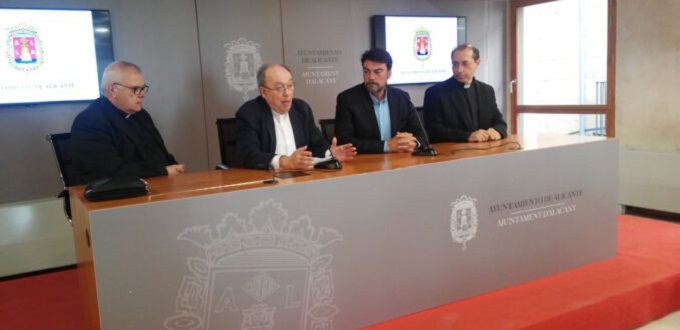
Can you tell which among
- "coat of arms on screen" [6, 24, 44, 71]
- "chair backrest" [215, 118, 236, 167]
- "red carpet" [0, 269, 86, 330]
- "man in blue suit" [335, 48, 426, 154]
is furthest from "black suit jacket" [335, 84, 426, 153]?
"coat of arms on screen" [6, 24, 44, 71]

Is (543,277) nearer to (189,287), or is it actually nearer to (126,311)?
(189,287)

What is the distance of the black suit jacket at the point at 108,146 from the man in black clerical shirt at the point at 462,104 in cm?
159

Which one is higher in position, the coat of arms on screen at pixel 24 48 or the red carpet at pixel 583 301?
the coat of arms on screen at pixel 24 48

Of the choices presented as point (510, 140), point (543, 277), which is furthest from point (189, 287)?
point (510, 140)

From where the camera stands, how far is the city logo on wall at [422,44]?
211 inches

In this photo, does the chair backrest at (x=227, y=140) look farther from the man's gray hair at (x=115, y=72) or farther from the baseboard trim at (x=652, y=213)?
the baseboard trim at (x=652, y=213)

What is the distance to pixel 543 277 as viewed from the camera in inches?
102

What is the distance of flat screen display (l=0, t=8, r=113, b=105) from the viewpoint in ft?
11.8

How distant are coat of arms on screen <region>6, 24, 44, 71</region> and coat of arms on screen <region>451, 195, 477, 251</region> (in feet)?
9.90

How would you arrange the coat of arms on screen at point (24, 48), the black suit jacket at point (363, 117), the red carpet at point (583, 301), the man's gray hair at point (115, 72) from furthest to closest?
the coat of arms on screen at point (24, 48), the black suit jacket at point (363, 117), the man's gray hair at point (115, 72), the red carpet at point (583, 301)

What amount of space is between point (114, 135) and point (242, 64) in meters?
2.00

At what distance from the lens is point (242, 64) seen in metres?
4.44

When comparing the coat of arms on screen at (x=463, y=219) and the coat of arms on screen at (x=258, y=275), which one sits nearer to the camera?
the coat of arms on screen at (x=258, y=275)

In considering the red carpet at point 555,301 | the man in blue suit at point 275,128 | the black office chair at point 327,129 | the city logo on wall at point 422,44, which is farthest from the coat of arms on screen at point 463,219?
the city logo on wall at point 422,44
